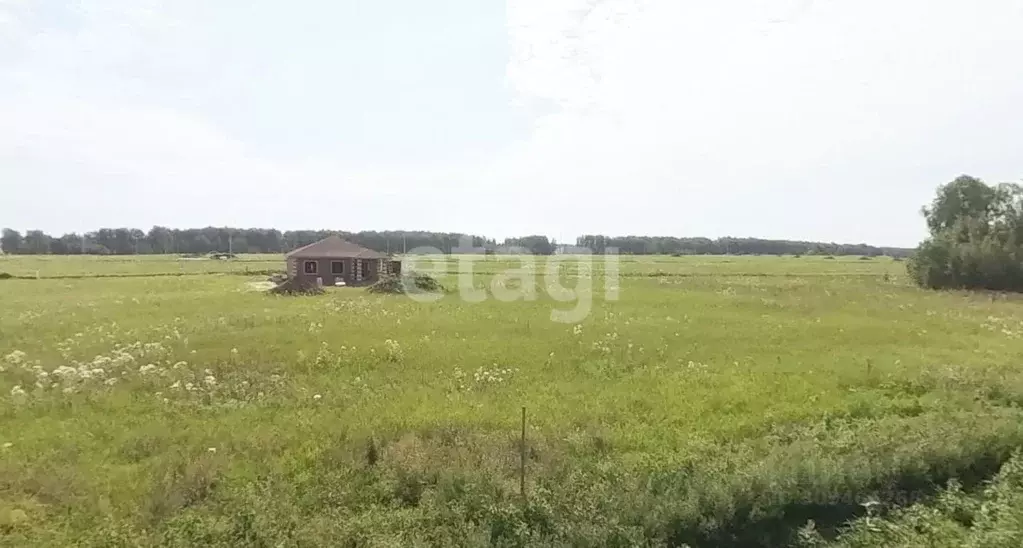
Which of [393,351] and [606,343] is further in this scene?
[606,343]

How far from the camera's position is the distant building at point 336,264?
139 ft

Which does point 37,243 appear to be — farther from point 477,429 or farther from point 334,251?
point 477,429

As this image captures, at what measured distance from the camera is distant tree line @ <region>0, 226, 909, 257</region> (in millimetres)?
108250

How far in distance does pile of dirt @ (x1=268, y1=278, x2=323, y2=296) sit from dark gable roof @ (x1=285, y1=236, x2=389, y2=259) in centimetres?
728

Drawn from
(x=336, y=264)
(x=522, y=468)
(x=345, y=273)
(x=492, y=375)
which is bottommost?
(x=522, y=468)

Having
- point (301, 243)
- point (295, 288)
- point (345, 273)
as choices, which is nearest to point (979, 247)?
point (345, 273)

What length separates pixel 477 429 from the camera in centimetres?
1181

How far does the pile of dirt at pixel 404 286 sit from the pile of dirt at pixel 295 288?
306 centimetres

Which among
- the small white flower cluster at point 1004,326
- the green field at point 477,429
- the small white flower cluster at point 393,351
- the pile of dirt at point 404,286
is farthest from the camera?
the pile of dirt at point 404,286

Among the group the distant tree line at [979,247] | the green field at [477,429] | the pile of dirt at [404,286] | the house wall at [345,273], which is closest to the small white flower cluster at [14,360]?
the green field at [477,429]

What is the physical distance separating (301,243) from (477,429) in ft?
361

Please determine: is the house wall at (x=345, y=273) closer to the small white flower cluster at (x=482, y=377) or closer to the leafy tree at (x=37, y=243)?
the small white flower cluster at (x=482, y=377)

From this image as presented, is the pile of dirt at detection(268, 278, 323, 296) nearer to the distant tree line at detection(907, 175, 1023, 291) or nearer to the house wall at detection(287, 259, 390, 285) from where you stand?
the house wall at detection(287, 259, 390, 285)

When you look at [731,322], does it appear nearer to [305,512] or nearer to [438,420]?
[438,420]
